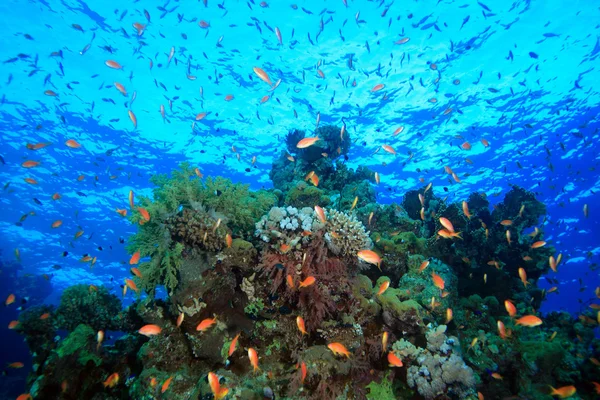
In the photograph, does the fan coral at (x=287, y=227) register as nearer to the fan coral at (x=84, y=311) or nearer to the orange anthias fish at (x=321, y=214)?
the orange anthias fish at (x=321, y=214)

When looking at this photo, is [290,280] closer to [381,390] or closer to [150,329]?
[150,329]

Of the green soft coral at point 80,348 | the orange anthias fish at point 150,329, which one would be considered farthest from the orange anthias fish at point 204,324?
the green soft coral at point 80,348

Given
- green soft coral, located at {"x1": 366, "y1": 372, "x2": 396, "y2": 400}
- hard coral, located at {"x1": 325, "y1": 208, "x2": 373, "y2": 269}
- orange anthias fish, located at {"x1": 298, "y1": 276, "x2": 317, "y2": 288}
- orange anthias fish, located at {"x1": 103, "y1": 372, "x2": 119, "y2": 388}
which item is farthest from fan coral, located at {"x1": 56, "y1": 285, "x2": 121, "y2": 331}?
green soft coral, located at {"x1": 366, "y1": 372, "x2": 396, "y2": 400}

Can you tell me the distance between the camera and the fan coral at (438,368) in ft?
16.8

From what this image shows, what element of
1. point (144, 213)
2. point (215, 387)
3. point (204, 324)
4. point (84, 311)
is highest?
point (144, 213)

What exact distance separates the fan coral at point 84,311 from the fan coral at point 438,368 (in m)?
8.13

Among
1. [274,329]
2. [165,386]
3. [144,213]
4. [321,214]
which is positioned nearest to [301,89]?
[321,214]

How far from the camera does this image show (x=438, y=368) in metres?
5.25

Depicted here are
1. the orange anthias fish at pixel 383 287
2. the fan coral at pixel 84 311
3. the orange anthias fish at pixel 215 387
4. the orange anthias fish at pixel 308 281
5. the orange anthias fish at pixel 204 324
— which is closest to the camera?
the orange anthias fish at pixel 215 387

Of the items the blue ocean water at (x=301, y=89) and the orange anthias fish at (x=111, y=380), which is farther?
the blue ocean water at (x=301, y=89)

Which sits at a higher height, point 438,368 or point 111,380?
point 438,368

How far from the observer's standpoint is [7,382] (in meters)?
18.3

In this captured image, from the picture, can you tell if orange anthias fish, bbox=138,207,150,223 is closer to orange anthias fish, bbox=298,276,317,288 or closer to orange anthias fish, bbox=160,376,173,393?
orange anthias fish, bbox=160,376,173,393

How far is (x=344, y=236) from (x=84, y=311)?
8.35 meters
